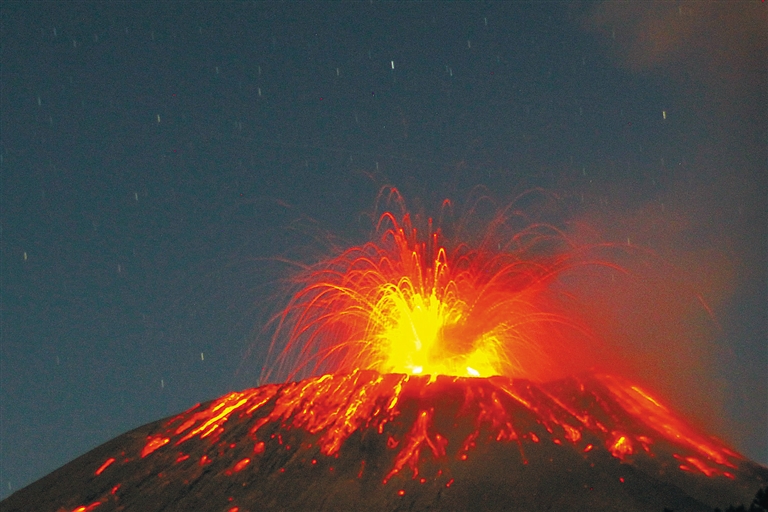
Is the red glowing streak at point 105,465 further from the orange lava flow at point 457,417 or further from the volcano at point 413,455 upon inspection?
the orange lava flow at point 457,417

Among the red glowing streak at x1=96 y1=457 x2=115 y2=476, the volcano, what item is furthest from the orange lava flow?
the red glowing streak at x1=96 y1=457 x2=115 y2=476

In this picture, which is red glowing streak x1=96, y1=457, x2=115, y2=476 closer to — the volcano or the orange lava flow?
the volcano

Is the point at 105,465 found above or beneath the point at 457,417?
beneath

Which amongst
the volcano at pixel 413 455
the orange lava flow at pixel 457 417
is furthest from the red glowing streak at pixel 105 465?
the orange lava flow at pixel 457 417

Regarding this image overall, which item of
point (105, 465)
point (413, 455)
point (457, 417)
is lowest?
point (105, 465)

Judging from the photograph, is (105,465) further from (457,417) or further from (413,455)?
(457,417)

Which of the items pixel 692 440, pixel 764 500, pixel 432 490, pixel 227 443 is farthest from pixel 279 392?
pixel 764 500

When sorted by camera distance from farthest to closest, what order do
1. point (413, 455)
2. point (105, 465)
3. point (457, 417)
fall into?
1. point (105, 465)
2. point (457, 417)
3. point (413, 455)

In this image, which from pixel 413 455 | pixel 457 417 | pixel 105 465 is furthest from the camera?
pixel 105 465

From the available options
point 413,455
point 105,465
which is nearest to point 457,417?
point 413,455
